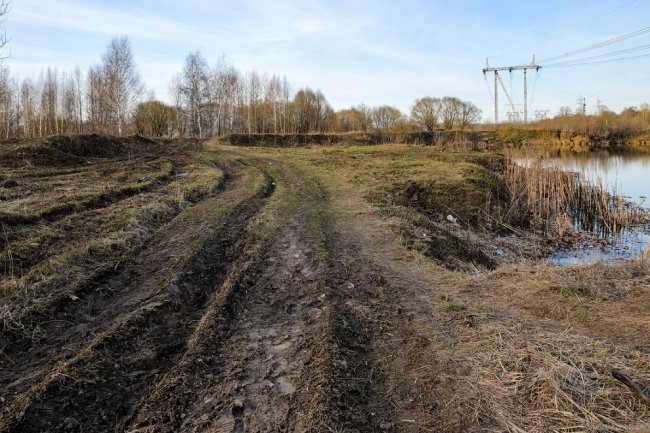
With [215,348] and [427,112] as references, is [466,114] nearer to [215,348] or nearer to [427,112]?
[427,112]

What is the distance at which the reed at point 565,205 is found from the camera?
12656 mm

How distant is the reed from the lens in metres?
12.7

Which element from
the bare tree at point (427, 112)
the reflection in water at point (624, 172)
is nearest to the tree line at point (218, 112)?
the bare tree at point (427, 112)

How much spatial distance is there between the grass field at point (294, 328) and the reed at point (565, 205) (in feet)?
13.5

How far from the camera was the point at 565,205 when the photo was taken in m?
14.1

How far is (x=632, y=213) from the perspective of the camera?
1323 cm

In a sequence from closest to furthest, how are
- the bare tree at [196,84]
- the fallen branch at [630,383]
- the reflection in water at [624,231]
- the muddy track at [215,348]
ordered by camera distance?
the fallen branch at [630,383] < the muddy track at [215,348] < the reflection in water at [624,231] < the bare tree at [196,84]

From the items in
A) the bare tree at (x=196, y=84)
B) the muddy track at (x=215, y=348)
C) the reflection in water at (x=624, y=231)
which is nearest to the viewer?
the muddy track at (x=215, y=348)

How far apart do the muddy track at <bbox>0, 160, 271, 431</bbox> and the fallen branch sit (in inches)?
149

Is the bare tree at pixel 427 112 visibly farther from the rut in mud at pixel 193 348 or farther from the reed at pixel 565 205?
the rut in mud at pixel 193 348

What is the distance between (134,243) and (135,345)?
149 inches

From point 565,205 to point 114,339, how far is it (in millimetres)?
14532

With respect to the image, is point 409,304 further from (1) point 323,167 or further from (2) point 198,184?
(1) point 323,167

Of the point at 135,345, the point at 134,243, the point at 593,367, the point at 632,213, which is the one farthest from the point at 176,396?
the point at 632,213
